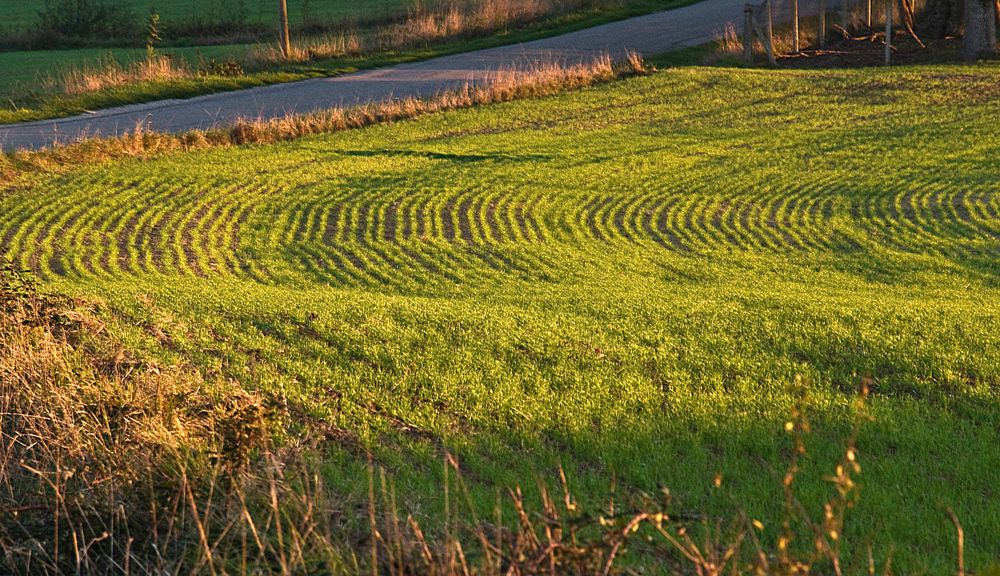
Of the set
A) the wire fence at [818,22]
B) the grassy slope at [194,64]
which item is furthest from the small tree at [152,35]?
the wire fence at [818,22]

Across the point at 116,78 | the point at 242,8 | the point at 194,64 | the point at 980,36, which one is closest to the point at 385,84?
the point at 116,78

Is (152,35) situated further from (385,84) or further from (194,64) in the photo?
(385,84)

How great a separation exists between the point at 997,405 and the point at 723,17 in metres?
30.3

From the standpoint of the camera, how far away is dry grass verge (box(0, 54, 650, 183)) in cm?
1842

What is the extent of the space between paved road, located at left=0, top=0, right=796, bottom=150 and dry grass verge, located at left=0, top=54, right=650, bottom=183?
2.65ft

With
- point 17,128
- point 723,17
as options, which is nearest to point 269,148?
point 17,128

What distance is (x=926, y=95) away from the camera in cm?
2503

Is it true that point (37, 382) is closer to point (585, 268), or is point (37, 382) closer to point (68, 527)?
point (68, 527)

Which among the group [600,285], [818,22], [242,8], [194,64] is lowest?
[600,285]

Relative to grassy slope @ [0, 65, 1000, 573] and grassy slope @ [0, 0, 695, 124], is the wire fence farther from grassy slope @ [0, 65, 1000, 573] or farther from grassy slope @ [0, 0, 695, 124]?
grassy slope @ [0, 65, 1000, 573]

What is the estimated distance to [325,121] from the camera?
2230 cm

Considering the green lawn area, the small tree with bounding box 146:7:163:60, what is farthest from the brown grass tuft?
the green lawn area

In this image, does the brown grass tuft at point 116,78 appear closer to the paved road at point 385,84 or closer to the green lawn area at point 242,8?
the paved road at point 385,84

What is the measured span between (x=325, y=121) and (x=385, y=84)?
4.98 m
